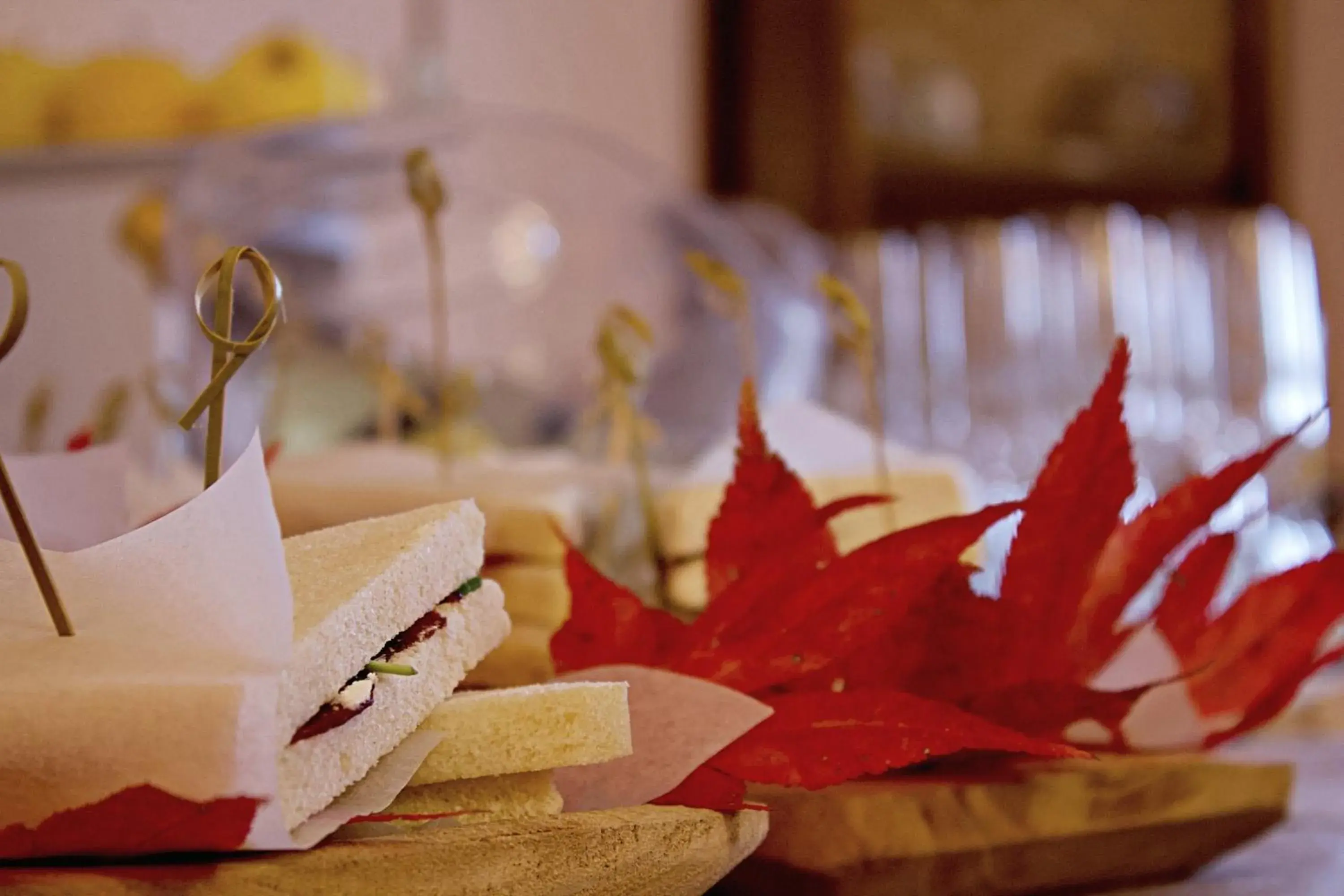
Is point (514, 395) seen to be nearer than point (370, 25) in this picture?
Yes

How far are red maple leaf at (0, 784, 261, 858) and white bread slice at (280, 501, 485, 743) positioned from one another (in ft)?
0.06

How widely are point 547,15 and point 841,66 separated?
493 mm

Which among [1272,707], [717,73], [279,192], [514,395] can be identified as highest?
[717,73]

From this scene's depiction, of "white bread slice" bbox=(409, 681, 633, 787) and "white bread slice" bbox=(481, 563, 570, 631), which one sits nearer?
"white bread slice" bbox=(409, 681, 633, 787)

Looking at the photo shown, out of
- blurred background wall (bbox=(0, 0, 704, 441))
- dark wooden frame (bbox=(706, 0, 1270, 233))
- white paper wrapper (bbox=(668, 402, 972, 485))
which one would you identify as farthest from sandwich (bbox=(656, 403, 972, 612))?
dark wooden frame (bbox=(706, 0, 1270, 233))

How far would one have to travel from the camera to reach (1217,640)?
1.40 ft

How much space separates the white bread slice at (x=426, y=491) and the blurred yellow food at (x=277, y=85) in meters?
0.64

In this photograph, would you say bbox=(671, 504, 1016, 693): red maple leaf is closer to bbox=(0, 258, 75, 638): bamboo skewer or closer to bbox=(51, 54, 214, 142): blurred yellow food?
bbox=(0, 258, 75, 638): bamboo skewer

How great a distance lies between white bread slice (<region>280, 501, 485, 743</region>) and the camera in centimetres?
26

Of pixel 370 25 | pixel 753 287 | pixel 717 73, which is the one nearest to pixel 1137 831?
pixel 753 287

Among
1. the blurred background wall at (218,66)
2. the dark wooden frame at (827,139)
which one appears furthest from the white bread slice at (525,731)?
the dark wooden frame at (827,139)

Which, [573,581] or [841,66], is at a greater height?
[841,66]

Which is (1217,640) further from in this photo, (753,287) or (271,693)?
(753,287)

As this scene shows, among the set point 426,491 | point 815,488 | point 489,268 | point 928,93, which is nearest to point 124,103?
point 489,268
